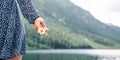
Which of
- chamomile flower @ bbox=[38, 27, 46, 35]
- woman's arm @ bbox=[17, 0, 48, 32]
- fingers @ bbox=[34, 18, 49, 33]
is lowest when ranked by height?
chamomile flower @ bbox=[38, 27, 46, 35]

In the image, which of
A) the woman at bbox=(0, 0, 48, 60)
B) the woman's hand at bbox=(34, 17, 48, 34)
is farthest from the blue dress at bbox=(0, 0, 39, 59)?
the woman's hand at bbox=(34, 17, 48, 34)

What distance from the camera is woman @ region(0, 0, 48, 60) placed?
9.14ft

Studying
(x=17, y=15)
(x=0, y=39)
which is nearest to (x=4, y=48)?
Result: (x=0, y=39)

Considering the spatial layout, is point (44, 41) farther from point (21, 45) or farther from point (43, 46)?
point (21, 45)

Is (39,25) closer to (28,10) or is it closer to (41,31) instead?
(41,31)

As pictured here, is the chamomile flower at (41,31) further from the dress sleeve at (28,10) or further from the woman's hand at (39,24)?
the dress sleeve at (28,10)

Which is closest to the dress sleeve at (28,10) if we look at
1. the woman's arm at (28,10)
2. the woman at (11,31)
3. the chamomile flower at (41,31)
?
the woman's arm at (28,10)

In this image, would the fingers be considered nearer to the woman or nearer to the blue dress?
the woman

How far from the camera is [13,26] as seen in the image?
282 cm

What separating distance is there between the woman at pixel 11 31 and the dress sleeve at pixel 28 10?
0.12 m

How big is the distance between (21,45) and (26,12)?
327mm

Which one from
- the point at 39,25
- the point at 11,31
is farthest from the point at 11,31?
the point at 39,25

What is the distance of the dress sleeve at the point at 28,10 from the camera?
9.89 feet

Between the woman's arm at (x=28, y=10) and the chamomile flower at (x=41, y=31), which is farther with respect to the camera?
the woman's arm at (x=28, y=10)
